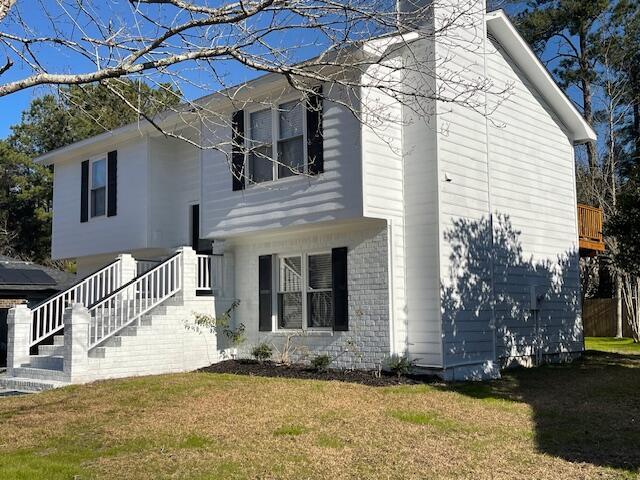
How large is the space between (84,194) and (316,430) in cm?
1322

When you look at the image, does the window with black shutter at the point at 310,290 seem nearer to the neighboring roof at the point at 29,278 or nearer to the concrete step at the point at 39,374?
the concrete step at the point at 39,374

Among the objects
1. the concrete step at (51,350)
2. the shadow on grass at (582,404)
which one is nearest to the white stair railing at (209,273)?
the concrete step at (51,350)

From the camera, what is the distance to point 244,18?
24.1 ft

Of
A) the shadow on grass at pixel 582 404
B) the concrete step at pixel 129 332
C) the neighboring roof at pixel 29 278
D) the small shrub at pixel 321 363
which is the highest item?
the neighboring roof at pixel 29 278

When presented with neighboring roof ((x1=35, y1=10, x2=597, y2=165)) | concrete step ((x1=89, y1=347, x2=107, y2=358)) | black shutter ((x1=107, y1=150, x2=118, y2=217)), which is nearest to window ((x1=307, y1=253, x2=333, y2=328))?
neighboring roof ((x1=35, y1=10, x2=597, y2=165))

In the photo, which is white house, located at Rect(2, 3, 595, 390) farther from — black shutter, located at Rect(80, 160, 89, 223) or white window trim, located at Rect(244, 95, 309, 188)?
black shutter, located at Rect(80, 160, 89, 223)

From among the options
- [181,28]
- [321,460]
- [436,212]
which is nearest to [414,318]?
[436,212]

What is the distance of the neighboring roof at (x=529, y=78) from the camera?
47.9 ft

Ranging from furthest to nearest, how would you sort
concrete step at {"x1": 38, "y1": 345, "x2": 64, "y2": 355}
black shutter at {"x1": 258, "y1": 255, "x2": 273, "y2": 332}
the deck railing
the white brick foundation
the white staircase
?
the deck railing < black shutter at {"x1": 258, "y1": 255, "x2": 273, "y2": 332} < concrete step at {"x1": 38, "y1": 345, "x2": 64, "y2": 355} < the white brick foundation < the white staircase

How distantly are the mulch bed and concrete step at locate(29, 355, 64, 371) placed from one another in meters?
2.67

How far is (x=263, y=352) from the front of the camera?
13.9m

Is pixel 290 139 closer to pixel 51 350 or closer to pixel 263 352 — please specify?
pixel 263 352

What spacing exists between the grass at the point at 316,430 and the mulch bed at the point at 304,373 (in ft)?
1.64

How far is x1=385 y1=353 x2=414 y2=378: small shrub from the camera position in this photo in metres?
12.1
